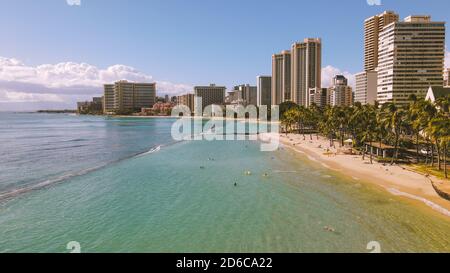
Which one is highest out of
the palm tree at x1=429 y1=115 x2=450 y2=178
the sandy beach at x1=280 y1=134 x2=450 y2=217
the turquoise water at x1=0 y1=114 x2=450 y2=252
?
the palm tree at x1=429 y1=115 x2=450 y2=178

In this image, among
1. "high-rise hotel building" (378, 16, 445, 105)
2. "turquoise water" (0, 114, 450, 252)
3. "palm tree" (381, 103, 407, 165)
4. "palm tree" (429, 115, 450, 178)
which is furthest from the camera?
"high-rise hotel building" (378, 16, 445, 105)

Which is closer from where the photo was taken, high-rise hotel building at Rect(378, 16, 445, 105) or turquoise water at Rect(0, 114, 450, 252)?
turquoise water at Rect(0, 114, 450, 252)

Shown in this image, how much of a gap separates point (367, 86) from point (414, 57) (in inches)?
1659

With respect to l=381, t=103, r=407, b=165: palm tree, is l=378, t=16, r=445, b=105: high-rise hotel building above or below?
above

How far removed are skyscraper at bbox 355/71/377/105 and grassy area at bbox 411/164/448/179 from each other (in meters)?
137

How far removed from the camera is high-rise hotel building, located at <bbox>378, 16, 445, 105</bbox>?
137 m

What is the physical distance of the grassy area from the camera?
40281mm

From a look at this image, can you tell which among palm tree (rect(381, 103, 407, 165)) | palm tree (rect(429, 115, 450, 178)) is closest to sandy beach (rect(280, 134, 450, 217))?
palm tree (rect(381, 103, 407, 165))

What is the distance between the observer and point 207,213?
30516 mm

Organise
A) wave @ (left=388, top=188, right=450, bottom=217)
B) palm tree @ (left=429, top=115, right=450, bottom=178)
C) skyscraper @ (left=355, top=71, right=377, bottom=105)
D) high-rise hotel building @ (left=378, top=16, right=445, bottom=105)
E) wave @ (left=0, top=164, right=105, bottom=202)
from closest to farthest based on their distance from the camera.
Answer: wave @ (left=388, top=188, right=450, bottom=217) < palm tree @ (left=429, top=115, right=450, bottom=178) < wave @ (left=0, top=164, right=105, bottom=202) < high-rise hotel building @ (left=378, top=16, right=445, bottom=105) < skyscraper @ (left=355, top=71, right=377, bottom=105)

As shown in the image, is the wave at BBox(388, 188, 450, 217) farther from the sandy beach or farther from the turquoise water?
the turquoise water

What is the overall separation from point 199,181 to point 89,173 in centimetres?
1947
